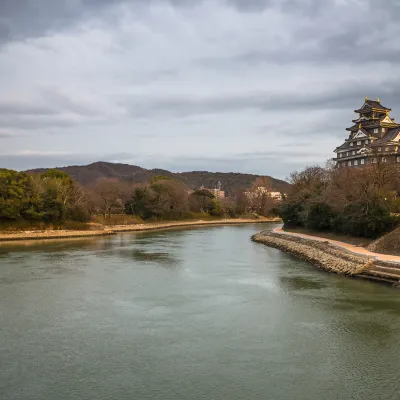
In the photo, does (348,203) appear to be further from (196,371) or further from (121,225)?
(121,225)

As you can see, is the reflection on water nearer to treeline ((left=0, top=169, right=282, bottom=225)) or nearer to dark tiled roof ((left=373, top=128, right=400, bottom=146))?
treeline ((left=0, top=169, right=282, bottom=225))

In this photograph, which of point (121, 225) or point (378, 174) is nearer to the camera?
point (378, 174)

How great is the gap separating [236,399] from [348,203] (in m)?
17.6

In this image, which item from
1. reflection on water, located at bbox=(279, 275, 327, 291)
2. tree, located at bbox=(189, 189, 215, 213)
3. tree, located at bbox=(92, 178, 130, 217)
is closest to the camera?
reflection on water, located at bbox=(279, 275, 327, 291)

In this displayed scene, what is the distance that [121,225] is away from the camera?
1766 inches

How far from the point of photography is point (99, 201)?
157 feet

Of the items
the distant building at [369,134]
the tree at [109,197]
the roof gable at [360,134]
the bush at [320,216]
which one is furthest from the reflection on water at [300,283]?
the tree at [109,197]

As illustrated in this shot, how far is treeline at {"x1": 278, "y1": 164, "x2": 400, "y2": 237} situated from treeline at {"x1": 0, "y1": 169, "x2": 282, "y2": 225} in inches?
793

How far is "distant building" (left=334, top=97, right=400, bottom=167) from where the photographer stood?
40.4m

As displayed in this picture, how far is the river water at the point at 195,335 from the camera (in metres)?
7.92

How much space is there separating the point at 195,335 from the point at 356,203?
15.2m

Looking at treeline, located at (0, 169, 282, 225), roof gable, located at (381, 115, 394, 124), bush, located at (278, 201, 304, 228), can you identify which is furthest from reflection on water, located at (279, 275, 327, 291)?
roof gable, located at (381, 115, 394, 124)

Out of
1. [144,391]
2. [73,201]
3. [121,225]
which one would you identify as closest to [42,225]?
[73,201]

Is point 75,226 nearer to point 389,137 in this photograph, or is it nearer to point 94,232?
point 94,232
